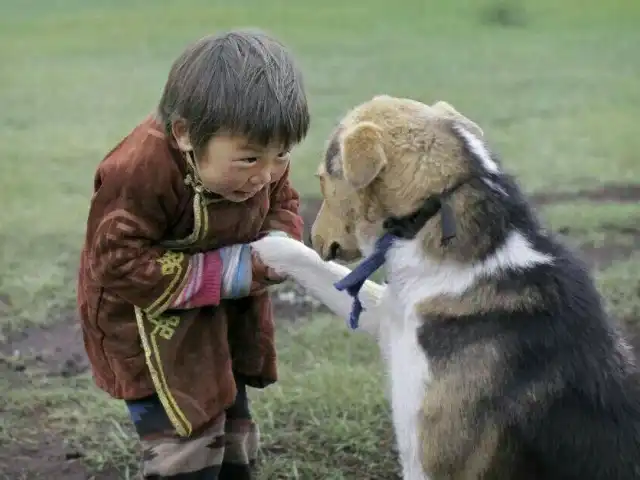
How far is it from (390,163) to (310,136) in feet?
11.2

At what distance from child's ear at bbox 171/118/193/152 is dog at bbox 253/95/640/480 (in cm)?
37

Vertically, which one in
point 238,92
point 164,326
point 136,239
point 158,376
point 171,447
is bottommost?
point 171,447

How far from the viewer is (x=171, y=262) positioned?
2395mm

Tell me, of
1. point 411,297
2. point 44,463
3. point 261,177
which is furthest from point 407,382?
point 44,463

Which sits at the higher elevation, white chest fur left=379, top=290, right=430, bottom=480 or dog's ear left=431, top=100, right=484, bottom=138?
dog's ear left=431, top=100, right=484, bottom=138

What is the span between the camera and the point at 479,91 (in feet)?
21.1

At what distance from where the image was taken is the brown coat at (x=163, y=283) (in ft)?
7.61

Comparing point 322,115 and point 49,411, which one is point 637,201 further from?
point 49,411

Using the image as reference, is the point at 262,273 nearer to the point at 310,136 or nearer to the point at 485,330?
the point at 485,330

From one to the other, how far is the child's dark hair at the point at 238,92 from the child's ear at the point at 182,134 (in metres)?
0.01

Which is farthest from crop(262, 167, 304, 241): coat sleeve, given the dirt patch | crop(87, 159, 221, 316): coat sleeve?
the dirt patch

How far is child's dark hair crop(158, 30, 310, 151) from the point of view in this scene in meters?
2.21

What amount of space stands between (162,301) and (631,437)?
1.18 meters

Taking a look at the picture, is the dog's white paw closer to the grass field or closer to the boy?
the boy
